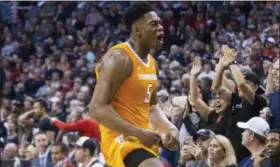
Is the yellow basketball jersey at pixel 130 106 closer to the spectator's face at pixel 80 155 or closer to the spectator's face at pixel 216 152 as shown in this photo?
the spectator's face at pixel 216 152

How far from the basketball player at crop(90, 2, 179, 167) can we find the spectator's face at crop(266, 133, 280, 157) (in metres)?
1.56

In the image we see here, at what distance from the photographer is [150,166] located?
7.33m

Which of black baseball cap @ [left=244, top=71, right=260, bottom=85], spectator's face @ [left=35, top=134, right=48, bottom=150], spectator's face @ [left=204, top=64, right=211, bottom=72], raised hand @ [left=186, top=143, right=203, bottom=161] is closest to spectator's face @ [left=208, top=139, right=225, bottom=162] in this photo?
raised hand @ [left=186, top=143, right=203, bottom=161]

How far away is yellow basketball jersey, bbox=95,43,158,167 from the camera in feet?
24.6

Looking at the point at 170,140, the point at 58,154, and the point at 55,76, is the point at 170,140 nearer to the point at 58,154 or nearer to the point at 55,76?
the point at 58,154

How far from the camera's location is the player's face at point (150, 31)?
7.61 m

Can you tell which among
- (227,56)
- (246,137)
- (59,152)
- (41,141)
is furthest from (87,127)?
(246,137)

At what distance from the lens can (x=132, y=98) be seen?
757 centimetres

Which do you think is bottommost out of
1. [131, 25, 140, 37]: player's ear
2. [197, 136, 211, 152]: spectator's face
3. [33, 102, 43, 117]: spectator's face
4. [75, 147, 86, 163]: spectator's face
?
[33, 102, 43, 117]: spectator's face

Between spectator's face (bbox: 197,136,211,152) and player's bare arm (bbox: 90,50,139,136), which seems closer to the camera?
player's bare arm (bbox: 90,50,139,136)

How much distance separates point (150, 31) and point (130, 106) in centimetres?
62

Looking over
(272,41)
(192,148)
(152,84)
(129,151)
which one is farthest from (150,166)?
Answer: (272,41)

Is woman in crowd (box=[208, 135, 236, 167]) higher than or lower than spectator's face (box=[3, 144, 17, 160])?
higher

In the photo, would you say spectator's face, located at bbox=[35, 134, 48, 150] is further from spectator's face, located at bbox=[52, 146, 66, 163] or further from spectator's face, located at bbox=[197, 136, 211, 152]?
spectator's face, located at bbox=[197, 136, 211, 152]
